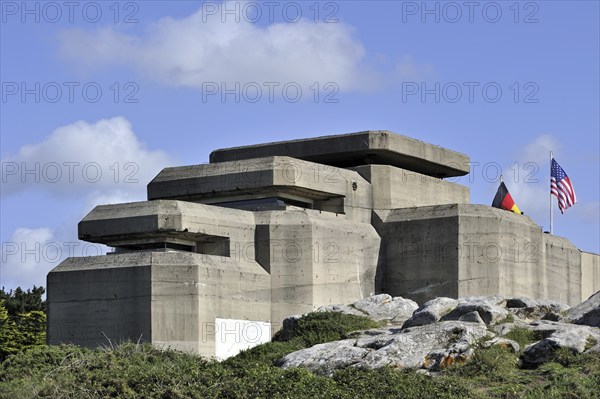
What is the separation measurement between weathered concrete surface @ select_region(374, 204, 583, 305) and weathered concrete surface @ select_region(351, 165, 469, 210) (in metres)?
0.59

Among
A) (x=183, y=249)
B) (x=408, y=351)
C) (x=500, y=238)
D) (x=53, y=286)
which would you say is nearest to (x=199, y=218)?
(x=183, y=249)

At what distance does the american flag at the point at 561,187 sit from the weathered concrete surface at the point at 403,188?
388 centimetres

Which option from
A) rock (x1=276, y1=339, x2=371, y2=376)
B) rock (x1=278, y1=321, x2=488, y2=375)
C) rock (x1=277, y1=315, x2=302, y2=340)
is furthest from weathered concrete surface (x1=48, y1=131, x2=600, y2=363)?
rock (x1=278, y1=321, x2=488, y2=375)

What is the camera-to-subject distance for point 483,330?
32.5 metres

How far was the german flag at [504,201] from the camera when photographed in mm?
51469

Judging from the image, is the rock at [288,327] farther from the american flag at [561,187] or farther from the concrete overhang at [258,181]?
the american flag at [561,187]

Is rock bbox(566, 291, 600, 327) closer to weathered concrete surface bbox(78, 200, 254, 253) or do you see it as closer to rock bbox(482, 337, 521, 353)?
rock bbox(482, 337, 521, 353)

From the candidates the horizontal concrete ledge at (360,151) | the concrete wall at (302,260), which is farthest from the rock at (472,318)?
the horizontal concrete ledge at (360,151)

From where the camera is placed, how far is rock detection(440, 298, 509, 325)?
34562mm

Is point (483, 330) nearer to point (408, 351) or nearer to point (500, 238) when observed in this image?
point (408, 351)

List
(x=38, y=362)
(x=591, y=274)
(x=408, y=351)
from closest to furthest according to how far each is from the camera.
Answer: (x=408, y=351), (x=38, y=362), (x=591, y=274)

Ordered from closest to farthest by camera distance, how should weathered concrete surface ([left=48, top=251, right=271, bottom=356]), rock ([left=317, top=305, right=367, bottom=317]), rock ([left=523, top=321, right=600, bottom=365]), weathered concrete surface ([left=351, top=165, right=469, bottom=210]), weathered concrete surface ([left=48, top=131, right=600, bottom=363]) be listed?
rock ([left=523, top=321, right=600, bottom=365]), rock ([left=317, top=305, right=367, bottom=317]), weathered concrete surface ([left=48, top=251, right=271, bottom=356]), weathered concrete surface ([left=48, top=131, right=600, bottom=363]), weathered concrete surface ([left=351, top=165, right=469, bottom=210])

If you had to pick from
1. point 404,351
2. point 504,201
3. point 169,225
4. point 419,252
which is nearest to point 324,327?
point 404,351

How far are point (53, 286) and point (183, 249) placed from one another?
14.5 feet
